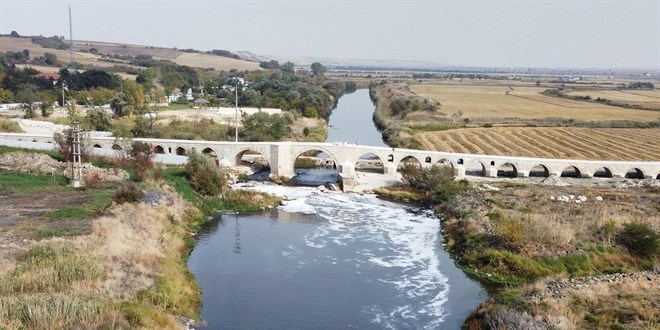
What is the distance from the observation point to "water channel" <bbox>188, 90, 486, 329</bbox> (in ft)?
73.0

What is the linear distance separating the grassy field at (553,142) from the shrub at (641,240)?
26.5 meters

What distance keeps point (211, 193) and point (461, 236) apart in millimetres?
16347

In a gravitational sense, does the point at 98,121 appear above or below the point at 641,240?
above

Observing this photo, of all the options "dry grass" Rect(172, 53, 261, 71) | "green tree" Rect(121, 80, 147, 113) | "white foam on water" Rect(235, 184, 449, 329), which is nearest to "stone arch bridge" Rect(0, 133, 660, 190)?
"white foam on water" Rect(235, 184, 449, 329)

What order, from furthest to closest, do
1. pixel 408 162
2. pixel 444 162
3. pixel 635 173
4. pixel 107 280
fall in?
1. pixel 635 173
2. pixel 444 162
3. pixel 408 162
4. pixel 107 280

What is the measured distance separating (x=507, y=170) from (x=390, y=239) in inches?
768

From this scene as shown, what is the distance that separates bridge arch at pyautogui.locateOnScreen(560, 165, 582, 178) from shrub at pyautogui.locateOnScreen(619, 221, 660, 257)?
63.4 feet

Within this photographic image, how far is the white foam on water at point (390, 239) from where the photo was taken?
23.1 m

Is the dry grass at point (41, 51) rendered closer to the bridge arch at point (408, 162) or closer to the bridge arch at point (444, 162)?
the bridge arch at point (408, 162)

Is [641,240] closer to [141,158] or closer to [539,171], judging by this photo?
[539,171]

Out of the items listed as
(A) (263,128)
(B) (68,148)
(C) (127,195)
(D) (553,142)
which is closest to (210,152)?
(A) (263,128)

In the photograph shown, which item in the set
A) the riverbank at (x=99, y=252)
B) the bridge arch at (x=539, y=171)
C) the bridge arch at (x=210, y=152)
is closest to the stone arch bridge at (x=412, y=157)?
the bridge arch at (x=539, y=171)

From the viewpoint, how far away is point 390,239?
32.0 m

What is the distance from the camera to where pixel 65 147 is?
41344mm
